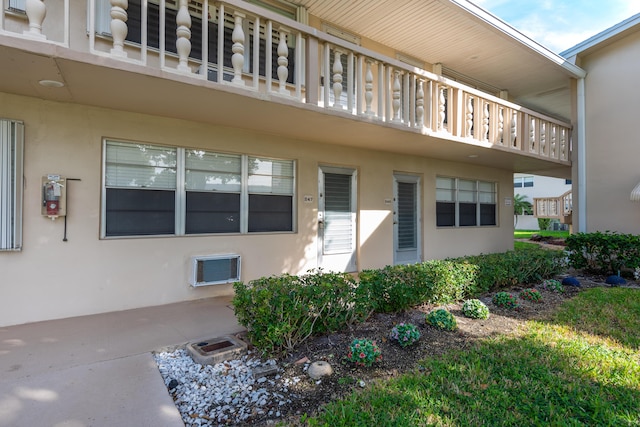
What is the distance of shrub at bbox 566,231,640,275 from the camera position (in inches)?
271

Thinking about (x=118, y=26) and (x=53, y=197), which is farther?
(x=53, y=197)

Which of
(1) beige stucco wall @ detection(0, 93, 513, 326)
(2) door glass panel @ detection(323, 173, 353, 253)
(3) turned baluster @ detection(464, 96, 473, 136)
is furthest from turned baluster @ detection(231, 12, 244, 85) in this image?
(3) turned baluster @ detection(464, 96, 473, 136)

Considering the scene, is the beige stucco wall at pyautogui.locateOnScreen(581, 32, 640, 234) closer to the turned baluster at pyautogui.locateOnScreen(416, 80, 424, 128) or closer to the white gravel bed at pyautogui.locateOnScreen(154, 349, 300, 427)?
the turned baluster at pyautogui.locateOnScreen(416, 80, 424, 128)

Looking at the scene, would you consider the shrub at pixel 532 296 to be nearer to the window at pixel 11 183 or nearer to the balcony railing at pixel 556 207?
the window at pixel 11 183

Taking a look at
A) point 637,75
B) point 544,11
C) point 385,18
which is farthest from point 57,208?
point 544,11

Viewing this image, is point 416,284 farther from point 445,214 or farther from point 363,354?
point 445,214

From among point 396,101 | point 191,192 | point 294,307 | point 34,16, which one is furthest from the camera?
point 396,101

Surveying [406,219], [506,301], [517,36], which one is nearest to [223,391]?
[506,301]

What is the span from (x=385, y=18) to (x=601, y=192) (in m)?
6.88

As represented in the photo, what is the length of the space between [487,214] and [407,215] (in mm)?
3375

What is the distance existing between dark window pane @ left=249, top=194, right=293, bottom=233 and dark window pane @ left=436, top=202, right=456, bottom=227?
433cm

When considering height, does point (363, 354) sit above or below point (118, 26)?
below

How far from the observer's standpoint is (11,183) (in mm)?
4031

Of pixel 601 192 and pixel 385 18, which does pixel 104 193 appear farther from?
pixel 601 192
